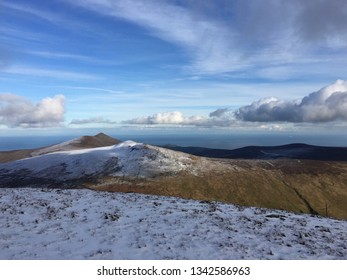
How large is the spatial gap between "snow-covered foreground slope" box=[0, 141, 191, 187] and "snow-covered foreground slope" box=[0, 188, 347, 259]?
211 ft

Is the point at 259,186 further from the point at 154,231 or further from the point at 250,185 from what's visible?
Answer: the point at 154,231

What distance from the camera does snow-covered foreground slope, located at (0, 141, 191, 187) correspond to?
91.6 m

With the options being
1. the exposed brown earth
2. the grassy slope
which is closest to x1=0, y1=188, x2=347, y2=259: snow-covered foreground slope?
the grassy slope

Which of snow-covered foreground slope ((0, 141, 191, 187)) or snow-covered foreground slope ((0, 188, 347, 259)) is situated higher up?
snow-covered foreground slope ((0, 188, 347, 259))

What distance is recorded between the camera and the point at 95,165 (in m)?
98.9

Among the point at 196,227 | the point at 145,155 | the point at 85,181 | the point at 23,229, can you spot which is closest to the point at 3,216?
the point at 23,229

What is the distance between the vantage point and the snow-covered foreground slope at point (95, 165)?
300 feet

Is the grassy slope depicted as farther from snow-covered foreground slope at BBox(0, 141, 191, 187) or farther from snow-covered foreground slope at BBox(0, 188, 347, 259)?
snow-covered foreground slope at BBox(0, 188, 347, 259)

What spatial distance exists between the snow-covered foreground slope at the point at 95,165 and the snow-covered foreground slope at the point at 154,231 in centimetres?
6430

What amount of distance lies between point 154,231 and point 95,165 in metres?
81.7

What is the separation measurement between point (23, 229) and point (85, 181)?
66.5 m
